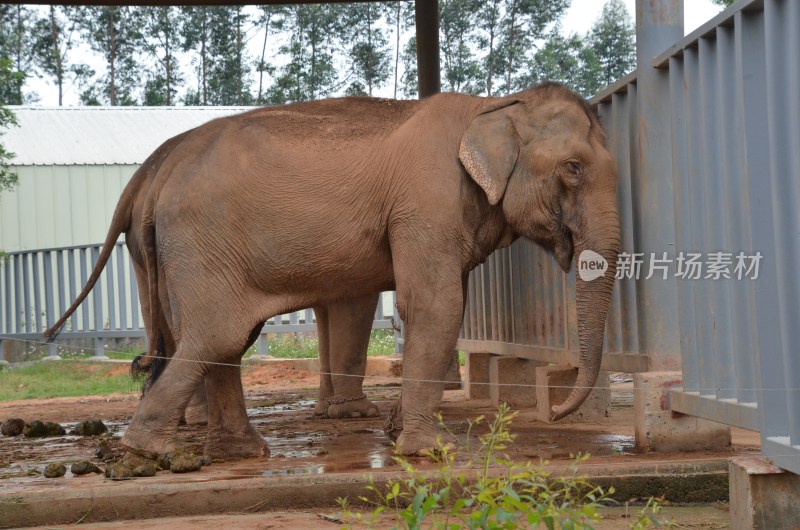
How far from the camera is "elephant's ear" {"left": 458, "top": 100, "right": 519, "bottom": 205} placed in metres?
6.39

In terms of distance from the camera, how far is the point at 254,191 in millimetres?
6527

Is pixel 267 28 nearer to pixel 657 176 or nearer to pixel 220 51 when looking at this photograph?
pixel 220 51

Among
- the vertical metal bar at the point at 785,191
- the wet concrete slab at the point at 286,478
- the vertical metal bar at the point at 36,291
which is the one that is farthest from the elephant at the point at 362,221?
the vertical metal bar at the point at 36,291

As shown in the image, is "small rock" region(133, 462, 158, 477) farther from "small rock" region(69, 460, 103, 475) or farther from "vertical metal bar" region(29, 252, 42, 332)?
"vertical metal bar" region(29, 252, 42, 332)

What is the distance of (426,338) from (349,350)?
8.14 feet

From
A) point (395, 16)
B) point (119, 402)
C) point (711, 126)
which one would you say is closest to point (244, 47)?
point (395, 16)

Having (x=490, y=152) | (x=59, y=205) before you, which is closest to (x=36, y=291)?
(x=59, y=205)

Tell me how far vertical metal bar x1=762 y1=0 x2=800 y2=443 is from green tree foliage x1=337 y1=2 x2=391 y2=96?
2177 cm

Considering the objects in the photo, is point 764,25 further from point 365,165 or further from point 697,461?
point 365,165

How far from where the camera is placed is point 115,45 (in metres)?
29.8

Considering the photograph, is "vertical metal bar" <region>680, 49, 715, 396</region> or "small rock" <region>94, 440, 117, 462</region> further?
"small rock" <region>94, 440, 117, 462</region>

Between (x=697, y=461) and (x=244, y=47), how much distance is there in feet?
79.4

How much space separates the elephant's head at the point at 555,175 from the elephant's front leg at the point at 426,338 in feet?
1.90

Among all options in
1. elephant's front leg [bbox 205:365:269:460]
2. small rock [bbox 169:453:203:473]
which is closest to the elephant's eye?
elephant's front leg [bbox 205:365:269:460]
